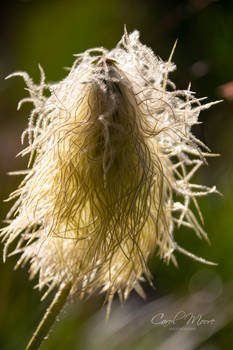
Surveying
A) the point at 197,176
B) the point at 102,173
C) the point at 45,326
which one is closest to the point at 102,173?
the point at 102,173

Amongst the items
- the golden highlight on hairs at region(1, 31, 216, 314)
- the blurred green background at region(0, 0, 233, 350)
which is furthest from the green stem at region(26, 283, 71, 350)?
the blurred green background at region(0, 0, 233, 350)

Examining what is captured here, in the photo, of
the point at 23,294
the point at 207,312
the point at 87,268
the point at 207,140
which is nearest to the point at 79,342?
the point at 23,294

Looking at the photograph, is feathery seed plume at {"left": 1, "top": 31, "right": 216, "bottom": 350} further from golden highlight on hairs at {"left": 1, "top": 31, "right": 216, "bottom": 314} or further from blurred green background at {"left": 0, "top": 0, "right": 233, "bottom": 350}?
blurred green background at {"left": 0, "top": 0, "right": 233, "bottom": 350}

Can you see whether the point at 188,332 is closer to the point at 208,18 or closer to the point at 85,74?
the point at 85,74

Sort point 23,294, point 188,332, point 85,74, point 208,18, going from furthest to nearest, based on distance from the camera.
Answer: point 208,18
point 23,294
point 188,332
point 85,74

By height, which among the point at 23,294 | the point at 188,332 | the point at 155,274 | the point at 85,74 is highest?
the point at 85,74
